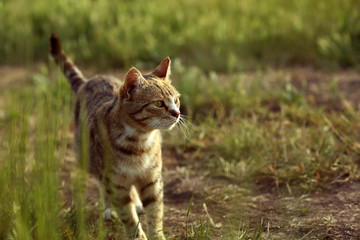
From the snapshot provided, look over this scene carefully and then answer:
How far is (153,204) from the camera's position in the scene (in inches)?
110

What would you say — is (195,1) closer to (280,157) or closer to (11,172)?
(280,157)

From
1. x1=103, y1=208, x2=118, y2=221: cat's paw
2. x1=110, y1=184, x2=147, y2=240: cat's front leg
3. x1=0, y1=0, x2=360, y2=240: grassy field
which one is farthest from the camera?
x1=103, y1=208, x2=118, y2=221: cat's paw

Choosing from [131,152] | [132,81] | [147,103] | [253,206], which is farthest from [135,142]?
[253,206]

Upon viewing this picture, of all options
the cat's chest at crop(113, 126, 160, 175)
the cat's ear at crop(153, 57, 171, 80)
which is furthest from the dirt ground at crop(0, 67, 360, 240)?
the cat's ear at crop(153, 57, 171, 80)

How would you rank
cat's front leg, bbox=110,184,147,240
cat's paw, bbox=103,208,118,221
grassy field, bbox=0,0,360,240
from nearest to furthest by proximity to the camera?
grassy field, bbox=0,0,360,240
cat's front leg, bbox=110,184,147,240
cat's paw, bbox=103,208,118,221

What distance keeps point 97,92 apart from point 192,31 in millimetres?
2929

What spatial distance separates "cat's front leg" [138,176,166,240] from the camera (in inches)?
109

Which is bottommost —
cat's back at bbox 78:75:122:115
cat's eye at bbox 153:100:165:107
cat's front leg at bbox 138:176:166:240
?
cat's front leg at bbox 138:176:166:240

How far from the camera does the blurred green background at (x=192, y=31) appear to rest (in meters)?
5.47

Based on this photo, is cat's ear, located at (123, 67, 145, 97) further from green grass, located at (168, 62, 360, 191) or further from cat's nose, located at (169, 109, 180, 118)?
green grass, located at (168, 62, 360, 191)

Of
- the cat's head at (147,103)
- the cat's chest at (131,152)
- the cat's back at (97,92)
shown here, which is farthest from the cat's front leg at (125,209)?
the cat's back at (97,92)

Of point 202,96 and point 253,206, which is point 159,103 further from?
point 202,96

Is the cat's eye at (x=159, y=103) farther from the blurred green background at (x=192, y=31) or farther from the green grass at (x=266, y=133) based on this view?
the blurred green background at (x=192, y=31)

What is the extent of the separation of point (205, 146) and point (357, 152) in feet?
3.81
